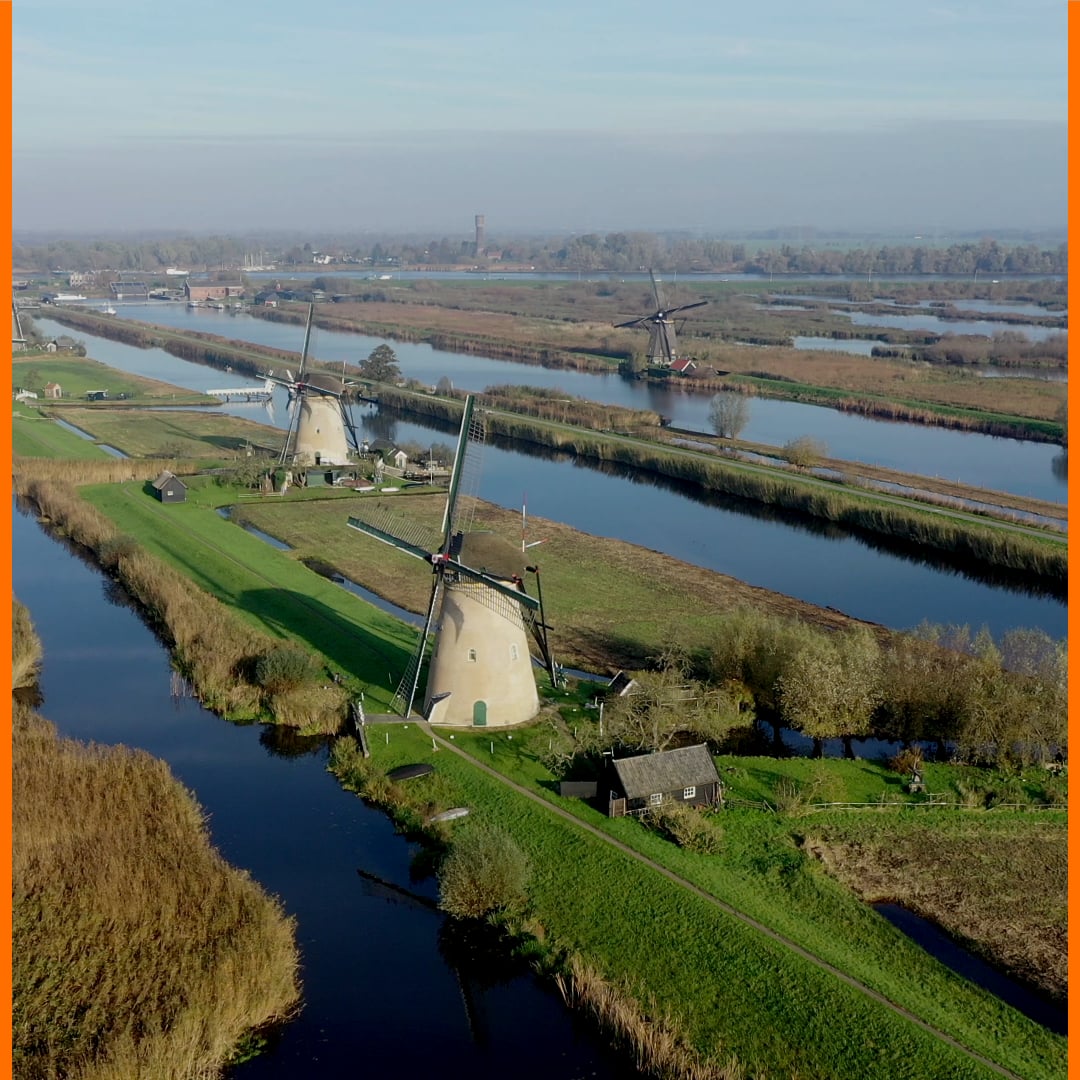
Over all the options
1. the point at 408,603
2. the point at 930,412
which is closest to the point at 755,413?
the point at 930,412

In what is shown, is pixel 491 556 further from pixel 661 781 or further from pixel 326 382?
pixel 326 382

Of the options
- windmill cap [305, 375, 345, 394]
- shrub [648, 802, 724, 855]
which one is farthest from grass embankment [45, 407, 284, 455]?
shrub [648, 802, 724, 855]

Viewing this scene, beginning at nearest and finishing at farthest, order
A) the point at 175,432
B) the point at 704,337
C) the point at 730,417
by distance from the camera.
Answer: the point at 730,417
the point at 175,432
the point at 704,337

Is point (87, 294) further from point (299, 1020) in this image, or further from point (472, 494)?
point (299, 1020)

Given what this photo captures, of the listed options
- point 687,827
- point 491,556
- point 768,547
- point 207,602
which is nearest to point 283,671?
point 491,556

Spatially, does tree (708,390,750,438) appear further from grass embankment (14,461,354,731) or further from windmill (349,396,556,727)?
windmill (349,396,556,727)

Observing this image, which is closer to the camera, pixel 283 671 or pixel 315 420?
pixel 283 671
